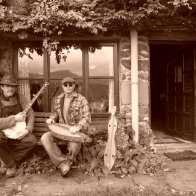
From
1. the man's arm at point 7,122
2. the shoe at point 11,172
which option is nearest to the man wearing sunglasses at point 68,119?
the man's arm at point 7,122

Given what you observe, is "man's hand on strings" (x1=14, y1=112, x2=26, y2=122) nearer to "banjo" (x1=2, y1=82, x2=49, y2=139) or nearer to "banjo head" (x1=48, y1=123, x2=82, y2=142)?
"banjo" (x1=2, y1=82, x2=49, y2=139)

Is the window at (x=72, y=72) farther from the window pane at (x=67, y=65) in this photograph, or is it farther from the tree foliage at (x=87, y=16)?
the tree foliage at (x=87, y=16)

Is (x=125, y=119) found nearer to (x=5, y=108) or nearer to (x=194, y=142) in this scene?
(x=194, y=142)

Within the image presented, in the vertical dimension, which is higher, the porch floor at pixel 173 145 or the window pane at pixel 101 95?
the window pane at pixel 101 95

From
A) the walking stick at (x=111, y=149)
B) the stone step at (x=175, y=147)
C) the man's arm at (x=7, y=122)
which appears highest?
the man's arm at (x=7, y=122)

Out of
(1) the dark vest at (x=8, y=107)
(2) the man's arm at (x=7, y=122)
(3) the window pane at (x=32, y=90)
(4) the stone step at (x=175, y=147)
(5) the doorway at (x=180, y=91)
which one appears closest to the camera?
(2) the man's arm at (x=7, y=122)

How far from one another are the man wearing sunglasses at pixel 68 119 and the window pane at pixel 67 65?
901 mm

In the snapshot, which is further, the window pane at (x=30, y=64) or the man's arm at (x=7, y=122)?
the window pane at (x=30, y=64)

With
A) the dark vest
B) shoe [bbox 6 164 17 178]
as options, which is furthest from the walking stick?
the dark vest

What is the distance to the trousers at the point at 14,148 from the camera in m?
4.36

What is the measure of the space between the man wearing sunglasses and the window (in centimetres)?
86

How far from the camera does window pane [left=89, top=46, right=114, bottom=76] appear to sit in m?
5.51

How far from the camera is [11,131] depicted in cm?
441

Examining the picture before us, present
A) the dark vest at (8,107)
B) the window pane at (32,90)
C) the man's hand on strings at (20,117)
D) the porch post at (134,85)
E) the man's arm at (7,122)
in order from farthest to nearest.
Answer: the window pane at (32,90) < the porch post at (134,85) < the dark vest at (8,107) < the man's hand on strings at (20,117) < the man's arm at (7,122)
